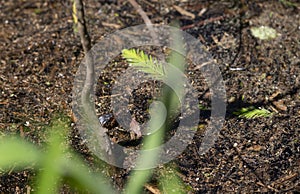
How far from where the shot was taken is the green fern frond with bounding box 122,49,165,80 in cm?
151

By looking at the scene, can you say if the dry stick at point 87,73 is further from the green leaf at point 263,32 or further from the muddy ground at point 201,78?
the green leaf at point 263,32

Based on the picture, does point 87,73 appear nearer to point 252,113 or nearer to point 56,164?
point 56,164

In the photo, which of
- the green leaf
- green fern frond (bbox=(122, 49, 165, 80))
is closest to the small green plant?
green fern frond (bbox=(122, 49, 165, 80))

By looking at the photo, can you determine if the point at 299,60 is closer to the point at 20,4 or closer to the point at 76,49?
the point at 76,49

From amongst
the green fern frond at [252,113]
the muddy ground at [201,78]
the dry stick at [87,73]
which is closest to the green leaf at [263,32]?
the muddy ground at [201,78]

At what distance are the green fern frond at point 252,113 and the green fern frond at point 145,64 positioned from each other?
0.92 ft

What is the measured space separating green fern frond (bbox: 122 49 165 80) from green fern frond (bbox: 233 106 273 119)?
280mm

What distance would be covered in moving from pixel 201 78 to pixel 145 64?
20 centimetres

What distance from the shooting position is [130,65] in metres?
1.60

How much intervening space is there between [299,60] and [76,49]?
0.79 metres

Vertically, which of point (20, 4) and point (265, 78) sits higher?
point (20, 4)

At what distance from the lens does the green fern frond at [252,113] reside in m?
1.41

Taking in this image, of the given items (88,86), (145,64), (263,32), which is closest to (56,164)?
(88,86)

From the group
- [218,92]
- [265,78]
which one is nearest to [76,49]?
[218,92]
